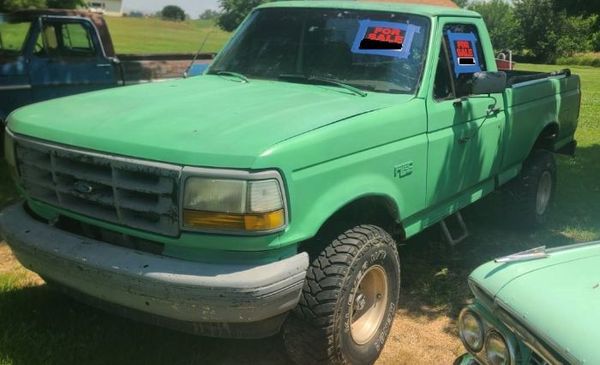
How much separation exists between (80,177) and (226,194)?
809mm

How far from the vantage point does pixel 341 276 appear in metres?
3.03

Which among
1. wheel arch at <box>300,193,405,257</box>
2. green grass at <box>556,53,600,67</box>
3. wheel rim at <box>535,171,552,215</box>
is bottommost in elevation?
green grass at <box>556,53,600,67</box>

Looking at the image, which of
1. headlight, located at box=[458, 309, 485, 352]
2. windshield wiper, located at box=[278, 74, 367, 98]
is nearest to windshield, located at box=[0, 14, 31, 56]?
windshield wiper, located at box=[278, 74, 367, 98]

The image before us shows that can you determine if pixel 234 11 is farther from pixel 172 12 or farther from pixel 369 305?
pixel 369 305

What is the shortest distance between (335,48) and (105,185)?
1.85 metres

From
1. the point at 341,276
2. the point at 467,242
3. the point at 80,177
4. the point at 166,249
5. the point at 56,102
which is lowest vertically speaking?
the point at 467,242

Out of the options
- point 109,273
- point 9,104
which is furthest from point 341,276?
point 9,104

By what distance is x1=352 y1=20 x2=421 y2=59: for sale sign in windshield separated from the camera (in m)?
3.92

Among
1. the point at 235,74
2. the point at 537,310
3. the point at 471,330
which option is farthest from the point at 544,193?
the point at 537,310

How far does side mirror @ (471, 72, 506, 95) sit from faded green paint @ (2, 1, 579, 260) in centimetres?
21

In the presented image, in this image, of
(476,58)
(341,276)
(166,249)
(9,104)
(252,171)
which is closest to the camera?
(252,171)

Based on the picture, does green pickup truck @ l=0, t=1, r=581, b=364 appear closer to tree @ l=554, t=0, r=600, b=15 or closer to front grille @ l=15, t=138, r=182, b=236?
front grille @ l=15, t=138, r=182, b=236

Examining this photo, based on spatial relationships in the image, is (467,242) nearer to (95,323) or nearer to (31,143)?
(95,323)

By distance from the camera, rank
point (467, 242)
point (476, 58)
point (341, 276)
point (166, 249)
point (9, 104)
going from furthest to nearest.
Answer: point (9, 104) → point (467, 242) → point (476, 58) → point (341, 276) → point (166, 249)
